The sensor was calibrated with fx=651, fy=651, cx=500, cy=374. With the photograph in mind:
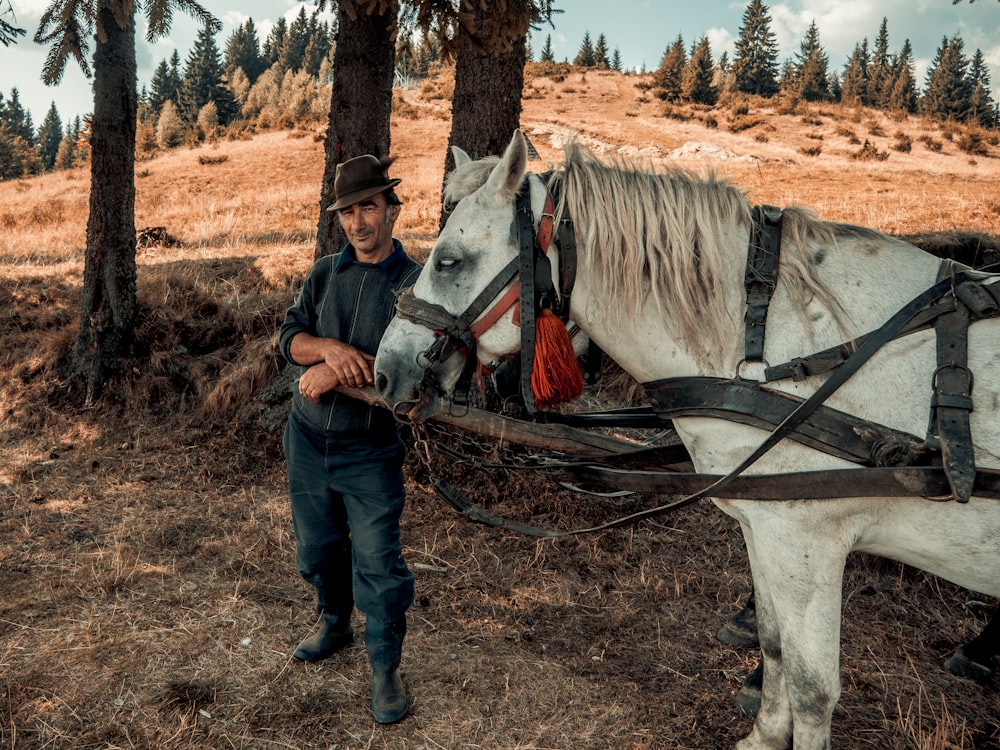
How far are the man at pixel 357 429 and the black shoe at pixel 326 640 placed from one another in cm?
33

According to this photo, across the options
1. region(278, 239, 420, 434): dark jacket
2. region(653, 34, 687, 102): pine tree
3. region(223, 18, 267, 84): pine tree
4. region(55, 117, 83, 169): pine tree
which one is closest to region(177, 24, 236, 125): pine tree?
region(55, 117, 83, 169): pine tree

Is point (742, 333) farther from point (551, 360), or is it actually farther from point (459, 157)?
point (459, 157)

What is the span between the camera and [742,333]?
2131mm

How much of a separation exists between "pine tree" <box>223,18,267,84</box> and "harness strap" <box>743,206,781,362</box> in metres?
81.5

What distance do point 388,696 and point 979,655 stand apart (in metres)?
2.91

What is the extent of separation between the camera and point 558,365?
2.25m

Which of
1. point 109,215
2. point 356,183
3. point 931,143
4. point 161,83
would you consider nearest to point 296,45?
point 161,83

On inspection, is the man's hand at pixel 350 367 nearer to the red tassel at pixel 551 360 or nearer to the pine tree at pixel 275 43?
the red tassel at pixel 551 360

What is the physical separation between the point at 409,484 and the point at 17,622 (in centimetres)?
245

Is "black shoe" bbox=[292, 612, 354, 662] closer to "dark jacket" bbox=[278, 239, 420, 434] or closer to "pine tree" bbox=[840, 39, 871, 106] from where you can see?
"dark jacket" bbox=[278, 239, 420, 434]

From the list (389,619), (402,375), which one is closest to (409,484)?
(389,619)

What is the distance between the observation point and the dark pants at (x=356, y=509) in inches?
113

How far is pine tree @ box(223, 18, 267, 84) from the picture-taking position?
73.3 metres

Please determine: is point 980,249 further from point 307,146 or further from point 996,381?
point 307,146
